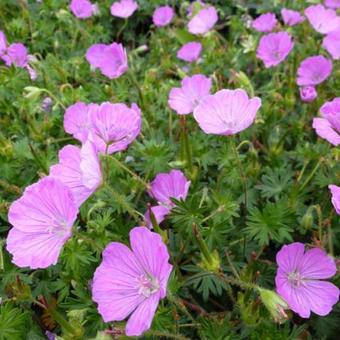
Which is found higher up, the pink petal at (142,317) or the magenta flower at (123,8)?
the pink petal at (142,317)

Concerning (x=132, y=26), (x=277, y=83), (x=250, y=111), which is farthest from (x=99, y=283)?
(x=132, y=26)

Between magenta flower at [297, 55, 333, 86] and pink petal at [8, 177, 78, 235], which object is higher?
pink petal at [8, 177, 78, 235]

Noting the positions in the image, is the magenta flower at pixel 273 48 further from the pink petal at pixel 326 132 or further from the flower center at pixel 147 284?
the flower center at pixel 147 284

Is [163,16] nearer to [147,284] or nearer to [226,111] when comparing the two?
[226,111]

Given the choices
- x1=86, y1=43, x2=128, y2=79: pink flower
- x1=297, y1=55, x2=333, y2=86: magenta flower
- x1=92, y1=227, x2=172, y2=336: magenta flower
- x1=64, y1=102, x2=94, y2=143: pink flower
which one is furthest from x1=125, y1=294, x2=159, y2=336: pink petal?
x1=297, y1=55, x2=333, y2=86: magenta flower

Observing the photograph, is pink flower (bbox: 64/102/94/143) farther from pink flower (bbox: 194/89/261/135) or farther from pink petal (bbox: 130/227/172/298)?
pink petal (bbox: 130/227/172/298)

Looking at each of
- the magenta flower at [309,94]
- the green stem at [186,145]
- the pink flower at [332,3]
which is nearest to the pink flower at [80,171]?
the green stem at [186,145]

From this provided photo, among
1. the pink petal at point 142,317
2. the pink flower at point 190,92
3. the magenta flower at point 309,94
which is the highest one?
the pink petal at point 142,317

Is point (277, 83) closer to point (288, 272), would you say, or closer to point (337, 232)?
point (337, 232)
